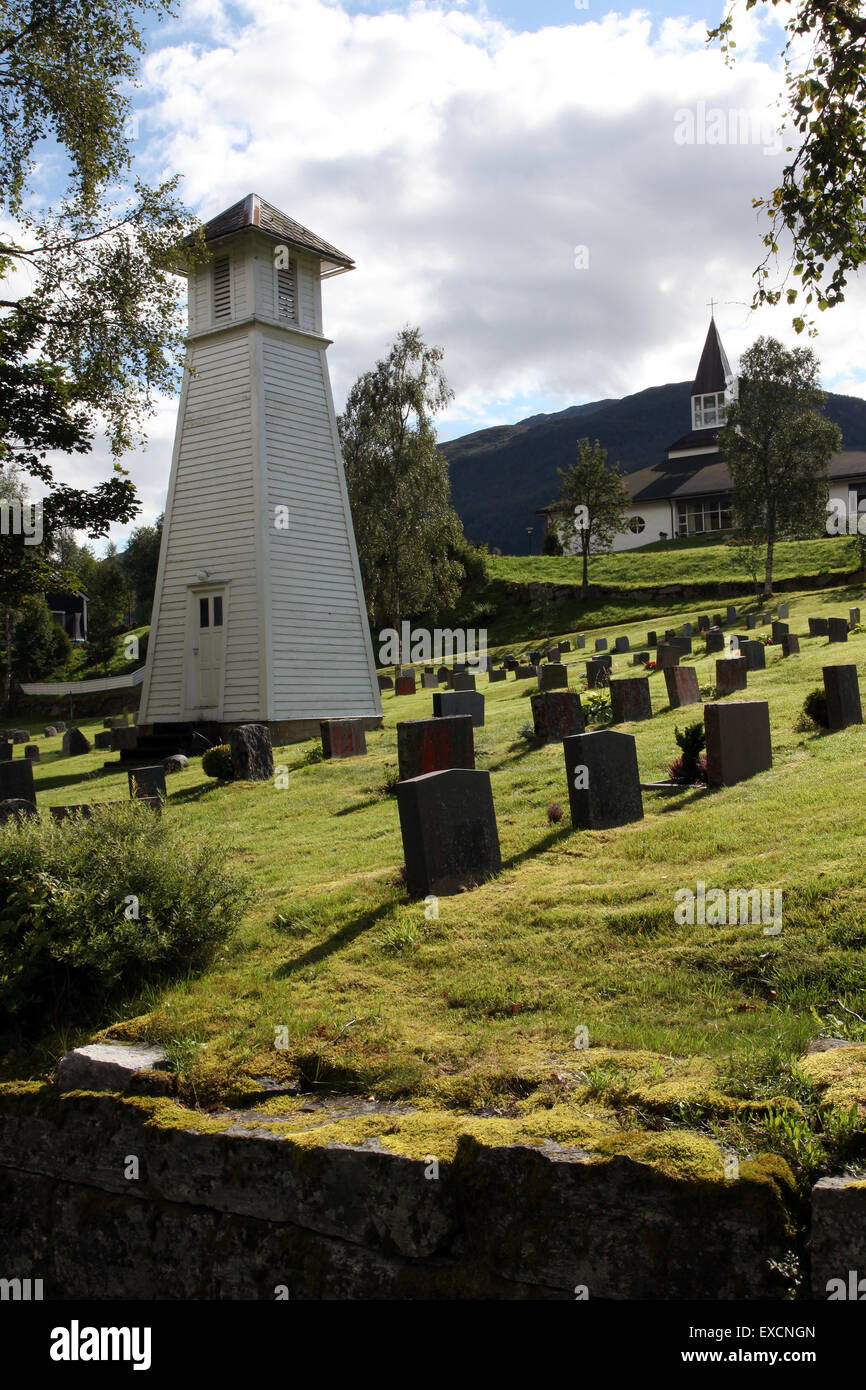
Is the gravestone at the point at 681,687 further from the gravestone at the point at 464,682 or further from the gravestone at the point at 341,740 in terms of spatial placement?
the gravestone at the point at 464,682

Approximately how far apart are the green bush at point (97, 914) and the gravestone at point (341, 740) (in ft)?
30.2

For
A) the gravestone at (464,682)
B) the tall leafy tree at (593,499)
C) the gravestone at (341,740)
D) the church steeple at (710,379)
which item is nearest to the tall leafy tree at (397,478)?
the tall leafy tree at (593,499)

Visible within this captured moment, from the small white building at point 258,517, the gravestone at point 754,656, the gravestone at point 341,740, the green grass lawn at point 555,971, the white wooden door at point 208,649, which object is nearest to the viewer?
the green grass lawn at point 555,971

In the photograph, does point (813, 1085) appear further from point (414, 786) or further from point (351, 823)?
point (351, 823)

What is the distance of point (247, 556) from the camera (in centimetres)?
2202

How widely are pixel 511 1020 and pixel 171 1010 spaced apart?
222 centimetres

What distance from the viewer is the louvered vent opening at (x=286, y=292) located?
23297 mm

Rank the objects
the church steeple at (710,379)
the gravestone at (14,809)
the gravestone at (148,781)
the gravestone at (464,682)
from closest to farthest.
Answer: the gravestone at (14,809)
the gravestone at (148,781)
the gravestone at (464,682)
the church steeple at (710,379)

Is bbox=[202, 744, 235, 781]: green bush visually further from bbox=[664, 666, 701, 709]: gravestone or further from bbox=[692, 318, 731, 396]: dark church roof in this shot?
bbox=[692, 318, 731, 396]: dark church roof

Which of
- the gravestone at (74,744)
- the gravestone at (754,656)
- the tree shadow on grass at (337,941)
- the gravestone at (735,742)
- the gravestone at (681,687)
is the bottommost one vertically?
the tree shadow on grass at (337,941)

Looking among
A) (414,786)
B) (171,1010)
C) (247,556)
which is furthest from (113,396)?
(171,1010)

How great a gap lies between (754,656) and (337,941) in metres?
15.1

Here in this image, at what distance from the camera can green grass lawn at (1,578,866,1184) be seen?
485 centimetres
